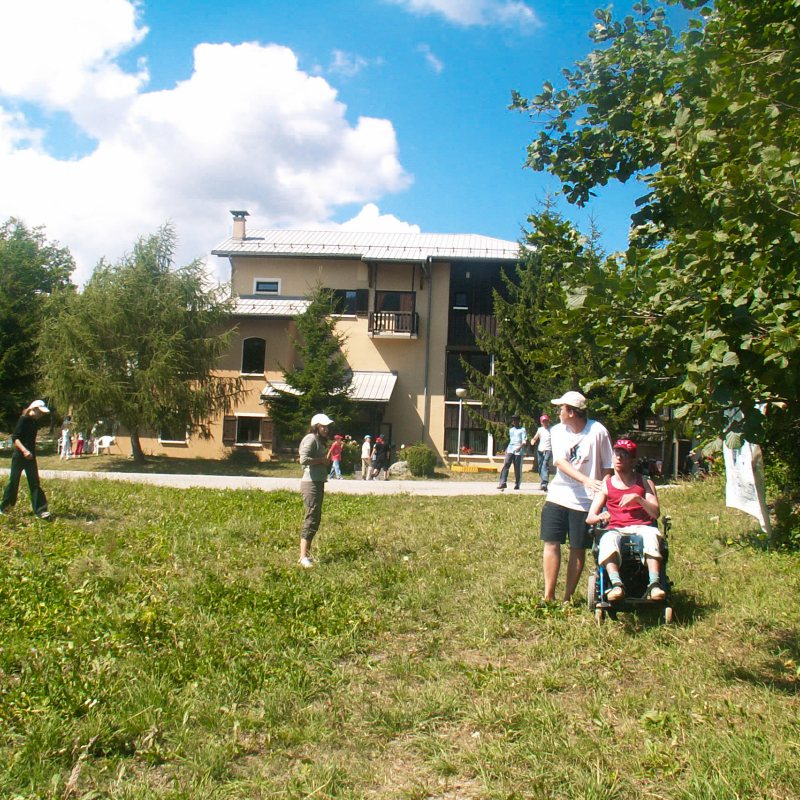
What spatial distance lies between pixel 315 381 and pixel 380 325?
4518 mm

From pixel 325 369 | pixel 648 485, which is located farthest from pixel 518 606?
pixel 325 369

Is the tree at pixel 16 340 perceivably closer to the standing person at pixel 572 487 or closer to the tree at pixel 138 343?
the tree at pixel 138 343

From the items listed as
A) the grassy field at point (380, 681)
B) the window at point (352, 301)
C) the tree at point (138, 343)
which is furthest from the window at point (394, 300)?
the grassy field at point (380, 681)

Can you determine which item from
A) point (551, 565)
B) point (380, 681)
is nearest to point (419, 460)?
point (551, 565)

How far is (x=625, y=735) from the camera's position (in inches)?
145

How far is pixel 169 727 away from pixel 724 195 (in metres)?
4.04

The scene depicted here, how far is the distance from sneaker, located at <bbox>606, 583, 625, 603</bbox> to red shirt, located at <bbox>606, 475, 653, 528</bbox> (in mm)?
692

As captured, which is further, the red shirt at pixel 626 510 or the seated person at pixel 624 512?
the red shirt at pixel 626 510

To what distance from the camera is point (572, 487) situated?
5.91m

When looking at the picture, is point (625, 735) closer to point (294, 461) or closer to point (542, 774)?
point (542, 774)

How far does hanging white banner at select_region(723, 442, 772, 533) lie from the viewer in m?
7.50

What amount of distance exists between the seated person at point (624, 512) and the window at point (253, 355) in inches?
1046

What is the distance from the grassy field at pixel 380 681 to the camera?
3.36 meters

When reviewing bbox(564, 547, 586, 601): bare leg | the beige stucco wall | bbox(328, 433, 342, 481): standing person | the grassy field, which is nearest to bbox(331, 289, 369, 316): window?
the beige stucco wall
